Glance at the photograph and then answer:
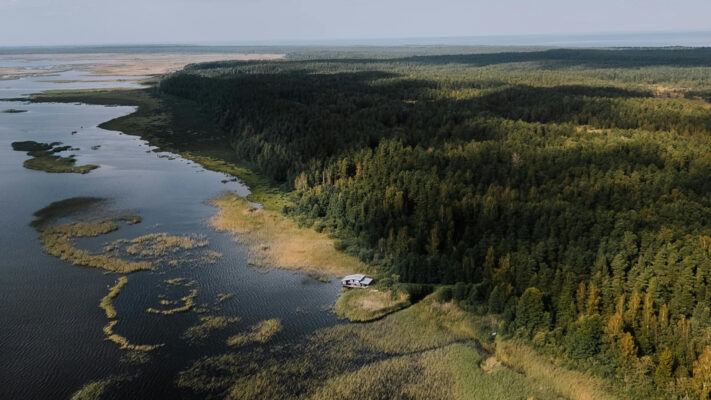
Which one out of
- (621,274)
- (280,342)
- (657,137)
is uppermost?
(657,137)

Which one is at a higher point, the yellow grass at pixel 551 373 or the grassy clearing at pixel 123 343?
the yellow grass at pixel 551 373

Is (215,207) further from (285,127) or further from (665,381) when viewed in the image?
(665,381)

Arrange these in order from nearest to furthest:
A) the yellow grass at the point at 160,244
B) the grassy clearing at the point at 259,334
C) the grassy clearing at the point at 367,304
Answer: the grassy clearing at the point at 259,334, the grassy clearing at the point at 367,304, the yellow grass at the point at 160,244

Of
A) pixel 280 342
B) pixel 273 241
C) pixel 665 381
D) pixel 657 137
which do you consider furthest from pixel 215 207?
pixel 657 137

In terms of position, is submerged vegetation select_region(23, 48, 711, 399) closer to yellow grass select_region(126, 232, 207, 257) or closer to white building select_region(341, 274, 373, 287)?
white building select_region(341, 274, 373, 287)

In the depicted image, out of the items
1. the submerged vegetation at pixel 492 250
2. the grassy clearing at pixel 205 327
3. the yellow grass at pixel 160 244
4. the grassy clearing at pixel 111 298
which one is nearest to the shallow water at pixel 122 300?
the grassy clearing at pixel 111 298

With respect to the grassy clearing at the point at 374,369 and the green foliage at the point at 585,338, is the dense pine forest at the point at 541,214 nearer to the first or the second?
the green foliage at the point at 585,338

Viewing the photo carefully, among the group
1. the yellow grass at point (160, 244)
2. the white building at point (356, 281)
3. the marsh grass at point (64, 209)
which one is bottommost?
the white building at point (356, 281)
